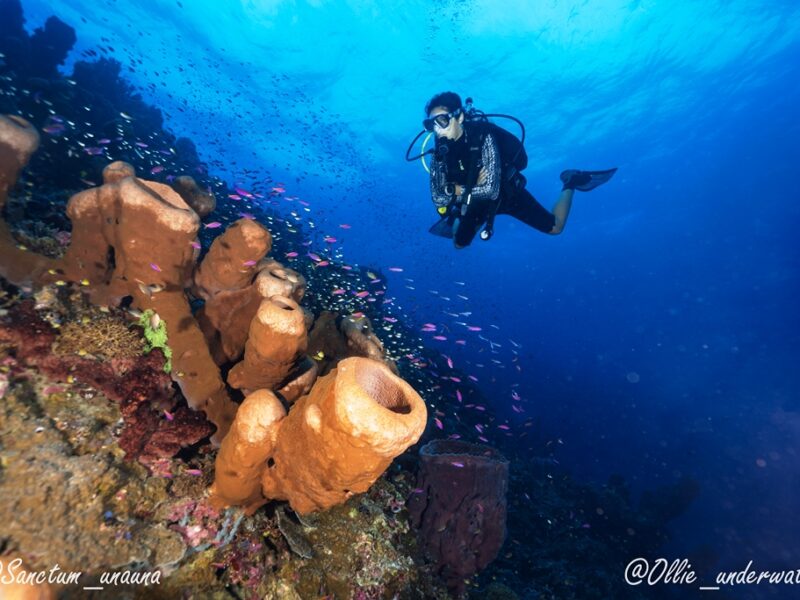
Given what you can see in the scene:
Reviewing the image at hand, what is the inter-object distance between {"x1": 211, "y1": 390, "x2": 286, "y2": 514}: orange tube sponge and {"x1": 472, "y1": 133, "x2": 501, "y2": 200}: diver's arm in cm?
554

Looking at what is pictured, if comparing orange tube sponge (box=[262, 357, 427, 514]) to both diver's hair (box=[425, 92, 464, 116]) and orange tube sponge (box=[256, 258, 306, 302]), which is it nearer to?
orange tube sponge (box=[256, 258, 306, 302])

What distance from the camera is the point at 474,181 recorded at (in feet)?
22.7

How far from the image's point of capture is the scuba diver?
22.5 feet

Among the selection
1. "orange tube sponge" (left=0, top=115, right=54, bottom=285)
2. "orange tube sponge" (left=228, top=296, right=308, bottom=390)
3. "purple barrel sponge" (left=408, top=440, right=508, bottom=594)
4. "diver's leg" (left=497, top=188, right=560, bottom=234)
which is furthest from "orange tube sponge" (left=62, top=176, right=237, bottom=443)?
"diver's leg" (left=497, top=188, right=560, bottom=234)

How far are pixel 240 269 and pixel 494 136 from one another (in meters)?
5.89

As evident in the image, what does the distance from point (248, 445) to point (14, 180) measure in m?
3.08

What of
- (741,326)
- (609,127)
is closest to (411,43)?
(609,127)

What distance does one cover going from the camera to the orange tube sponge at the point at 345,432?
2006mm

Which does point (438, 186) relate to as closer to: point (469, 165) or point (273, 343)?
point (469, 165)

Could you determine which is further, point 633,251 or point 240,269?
point 633,251

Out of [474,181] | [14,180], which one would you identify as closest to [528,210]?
[474,181]

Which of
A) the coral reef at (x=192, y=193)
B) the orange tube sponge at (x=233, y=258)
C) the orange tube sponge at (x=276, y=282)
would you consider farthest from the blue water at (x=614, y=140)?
the orange tube sponge at (x=233, y=258)

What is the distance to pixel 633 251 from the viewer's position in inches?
2717

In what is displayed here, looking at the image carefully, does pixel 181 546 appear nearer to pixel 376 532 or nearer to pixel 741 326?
pixel 376 532
